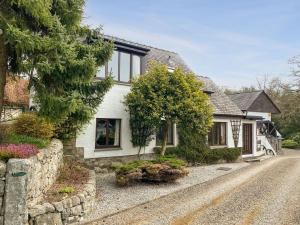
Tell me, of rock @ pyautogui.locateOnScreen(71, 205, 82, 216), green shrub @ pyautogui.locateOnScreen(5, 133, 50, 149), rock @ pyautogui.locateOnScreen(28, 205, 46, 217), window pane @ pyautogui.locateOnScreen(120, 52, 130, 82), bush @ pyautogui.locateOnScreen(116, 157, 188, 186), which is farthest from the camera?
window pane @ pyautogui.locateOnScreen(120, 52, 130, 82)

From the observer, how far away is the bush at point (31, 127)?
32.9ft

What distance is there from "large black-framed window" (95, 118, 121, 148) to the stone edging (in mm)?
6147

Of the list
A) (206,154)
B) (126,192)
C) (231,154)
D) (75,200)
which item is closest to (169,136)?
(206,154)

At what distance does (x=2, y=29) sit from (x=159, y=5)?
8.29 meters

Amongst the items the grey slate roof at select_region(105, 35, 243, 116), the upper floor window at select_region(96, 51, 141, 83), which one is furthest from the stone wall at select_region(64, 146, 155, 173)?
the grey slate roof at select_region(105, 35, 243, 116)

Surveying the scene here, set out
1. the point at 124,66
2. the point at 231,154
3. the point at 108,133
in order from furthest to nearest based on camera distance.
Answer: the point at 231,154 < the point at 124,66 < the point at 108,133

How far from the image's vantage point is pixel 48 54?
8.22 metres

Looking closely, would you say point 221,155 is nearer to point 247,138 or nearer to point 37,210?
point 247,138

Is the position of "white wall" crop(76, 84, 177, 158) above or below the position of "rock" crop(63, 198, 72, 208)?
above

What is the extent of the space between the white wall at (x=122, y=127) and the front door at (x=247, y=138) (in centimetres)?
1129

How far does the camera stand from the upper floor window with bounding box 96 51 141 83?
49.3 feet

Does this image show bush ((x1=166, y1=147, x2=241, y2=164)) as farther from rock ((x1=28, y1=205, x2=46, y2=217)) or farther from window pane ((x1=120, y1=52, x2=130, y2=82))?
rock ((x1=28, y1=205, x2=46, y2=217))

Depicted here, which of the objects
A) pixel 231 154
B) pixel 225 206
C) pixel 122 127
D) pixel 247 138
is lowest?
pixel 225 206

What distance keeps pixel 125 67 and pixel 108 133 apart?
3906mm
